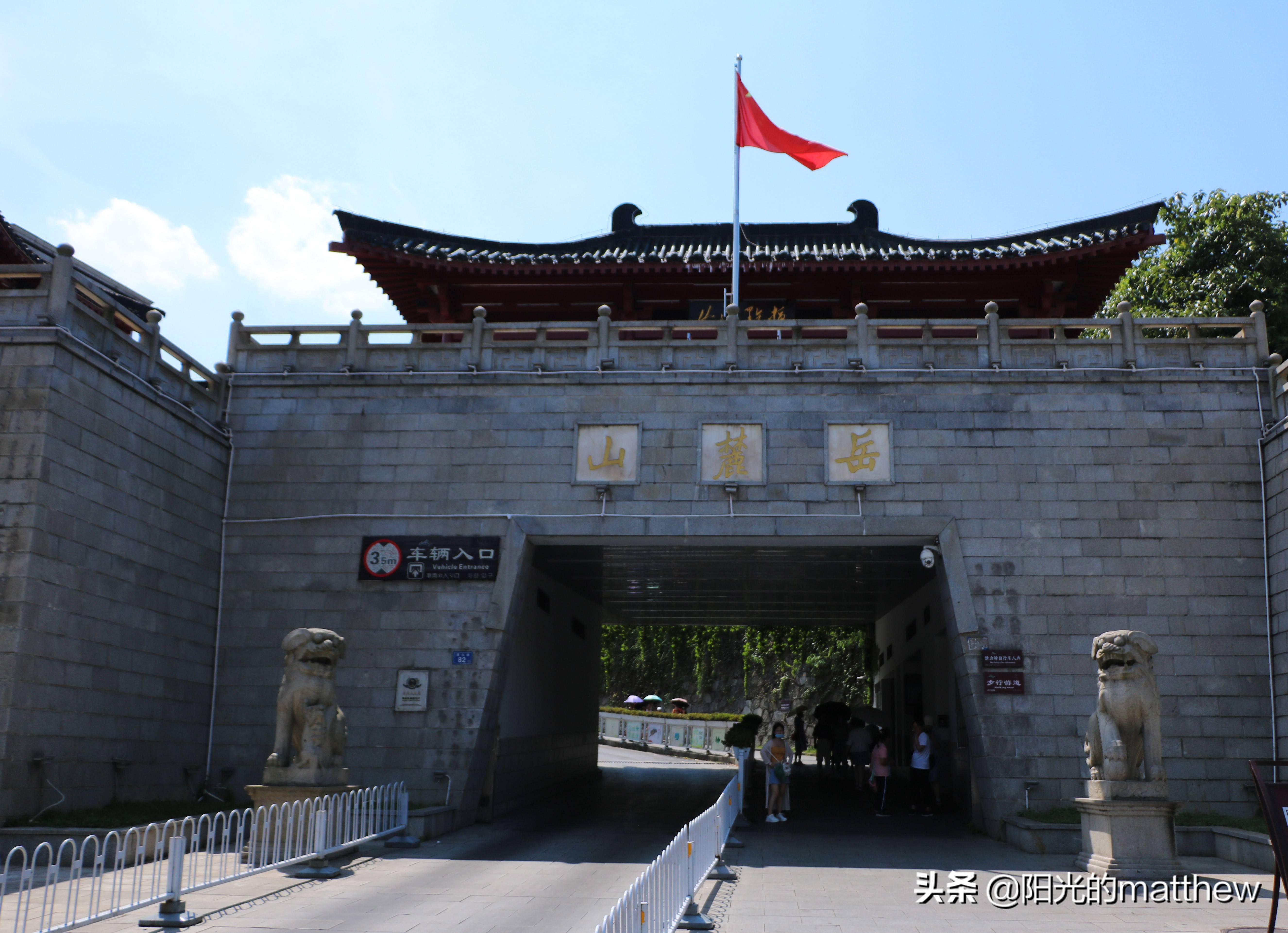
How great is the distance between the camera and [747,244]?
21750 mm

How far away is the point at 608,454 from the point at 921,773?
25.1 ft

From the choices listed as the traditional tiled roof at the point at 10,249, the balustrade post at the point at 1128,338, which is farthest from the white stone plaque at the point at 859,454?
the traditional tiled roof at the point at 10,249

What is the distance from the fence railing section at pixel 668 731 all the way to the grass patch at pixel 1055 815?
58.2 feet

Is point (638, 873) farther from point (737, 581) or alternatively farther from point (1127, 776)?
point (737, 581)

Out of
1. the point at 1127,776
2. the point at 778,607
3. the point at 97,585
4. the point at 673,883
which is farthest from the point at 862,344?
the point at 97,585

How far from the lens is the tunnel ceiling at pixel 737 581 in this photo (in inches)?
687

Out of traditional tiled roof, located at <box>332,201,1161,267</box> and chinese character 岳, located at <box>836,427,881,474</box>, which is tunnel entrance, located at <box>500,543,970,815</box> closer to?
chinese character 岳, located at <box>836,427,881,474</box>

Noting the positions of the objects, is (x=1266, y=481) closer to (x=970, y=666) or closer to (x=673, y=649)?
(x=970, y=666)

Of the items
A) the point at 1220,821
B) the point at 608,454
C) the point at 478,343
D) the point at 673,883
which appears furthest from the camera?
the point at 478,343

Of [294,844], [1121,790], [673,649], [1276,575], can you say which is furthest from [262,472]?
[673,649]

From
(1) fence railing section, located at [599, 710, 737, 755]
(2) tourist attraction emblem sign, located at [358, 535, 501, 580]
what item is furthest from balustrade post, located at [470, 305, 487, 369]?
(1) fence railing section, located at [599, 710, 737, 755]

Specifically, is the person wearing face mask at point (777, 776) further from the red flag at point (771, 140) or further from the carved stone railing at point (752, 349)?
the red flag at point (771, 140)

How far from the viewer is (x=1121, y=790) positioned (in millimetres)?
11117

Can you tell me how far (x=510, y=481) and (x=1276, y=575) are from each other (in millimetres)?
11026
